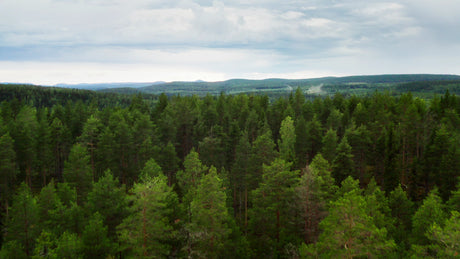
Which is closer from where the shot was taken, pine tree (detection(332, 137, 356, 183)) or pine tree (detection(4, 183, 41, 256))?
pine tree (detection(4, 183, 41, 256))

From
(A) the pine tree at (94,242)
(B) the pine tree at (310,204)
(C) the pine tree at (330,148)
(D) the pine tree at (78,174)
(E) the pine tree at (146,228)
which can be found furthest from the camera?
(C) the pine tree at (330,148)

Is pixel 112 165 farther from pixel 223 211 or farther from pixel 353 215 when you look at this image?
pixel 353 215

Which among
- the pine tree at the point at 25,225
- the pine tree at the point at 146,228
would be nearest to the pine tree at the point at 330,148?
the pine tree at the point at 146,228

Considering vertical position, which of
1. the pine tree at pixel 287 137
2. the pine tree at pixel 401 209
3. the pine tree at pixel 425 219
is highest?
the pine tree at pixel 287 137

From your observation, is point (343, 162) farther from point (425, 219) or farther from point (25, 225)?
point (25, 225)

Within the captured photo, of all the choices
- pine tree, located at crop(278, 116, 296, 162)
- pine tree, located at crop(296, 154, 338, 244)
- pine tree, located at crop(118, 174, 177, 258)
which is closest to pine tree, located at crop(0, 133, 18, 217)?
pine tree, located at crop(118, 174, 177, 258)

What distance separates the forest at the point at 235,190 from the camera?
21828mm

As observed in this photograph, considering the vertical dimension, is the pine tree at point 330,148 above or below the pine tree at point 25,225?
above

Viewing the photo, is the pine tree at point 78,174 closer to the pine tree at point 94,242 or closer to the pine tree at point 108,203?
A: the pine tree at point 108,203

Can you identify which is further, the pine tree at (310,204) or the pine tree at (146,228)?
the pine tree at (310,204)

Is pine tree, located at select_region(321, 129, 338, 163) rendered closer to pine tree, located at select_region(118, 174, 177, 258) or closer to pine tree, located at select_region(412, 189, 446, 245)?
pine tree, located at select_region(412, 189, 446, 245)

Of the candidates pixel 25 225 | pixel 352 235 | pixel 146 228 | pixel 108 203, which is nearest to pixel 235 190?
pixel 108 203

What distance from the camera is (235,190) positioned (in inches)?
1848

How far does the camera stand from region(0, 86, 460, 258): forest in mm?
21828
